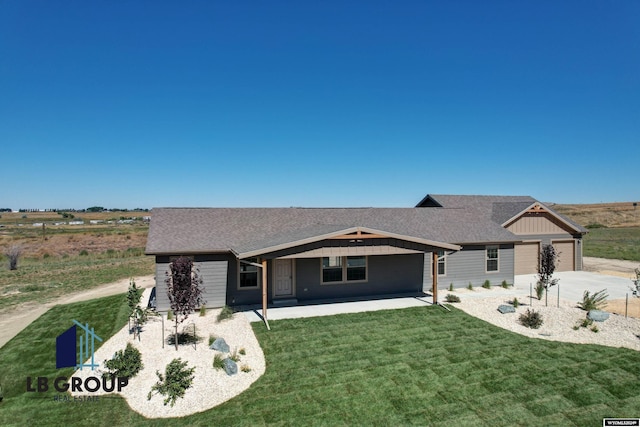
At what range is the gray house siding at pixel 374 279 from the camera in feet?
50.9

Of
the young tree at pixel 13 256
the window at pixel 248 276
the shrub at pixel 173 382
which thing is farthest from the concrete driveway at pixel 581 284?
the young tree at pixel 13 256

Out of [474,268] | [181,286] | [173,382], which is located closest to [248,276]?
[181,286]

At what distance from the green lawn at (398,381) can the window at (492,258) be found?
7.53 m

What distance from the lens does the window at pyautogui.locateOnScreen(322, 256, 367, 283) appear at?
622 inches

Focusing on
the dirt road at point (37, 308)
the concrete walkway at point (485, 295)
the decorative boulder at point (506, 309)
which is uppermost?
the decorative boulder at point (506, 309)

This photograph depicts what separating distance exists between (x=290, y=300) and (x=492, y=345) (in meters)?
7.92

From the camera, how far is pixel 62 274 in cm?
2461

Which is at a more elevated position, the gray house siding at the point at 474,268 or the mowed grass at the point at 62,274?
the gray house siding at the point at 474,268

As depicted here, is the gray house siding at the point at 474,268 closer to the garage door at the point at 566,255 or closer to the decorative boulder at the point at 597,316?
the decorative boulder at the point at 597,316

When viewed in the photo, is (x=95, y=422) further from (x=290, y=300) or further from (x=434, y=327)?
(x=434, y=327)

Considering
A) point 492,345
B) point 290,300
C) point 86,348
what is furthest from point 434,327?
point 86,348

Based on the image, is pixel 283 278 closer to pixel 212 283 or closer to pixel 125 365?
pixel 212 283

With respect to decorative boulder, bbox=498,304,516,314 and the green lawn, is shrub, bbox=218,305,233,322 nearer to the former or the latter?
→ the green lawn

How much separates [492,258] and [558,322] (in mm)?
6647
